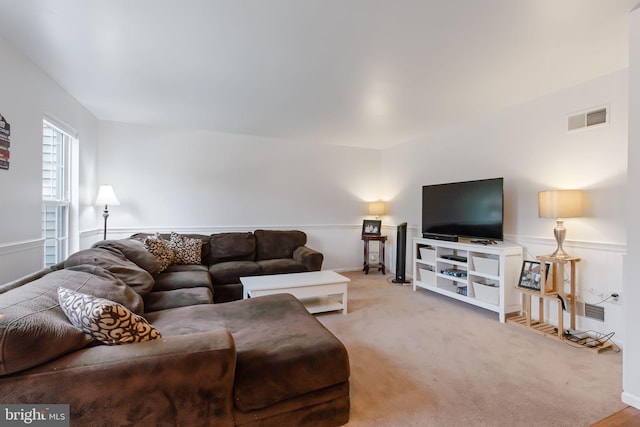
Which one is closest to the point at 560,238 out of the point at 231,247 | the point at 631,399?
the point at 631,399

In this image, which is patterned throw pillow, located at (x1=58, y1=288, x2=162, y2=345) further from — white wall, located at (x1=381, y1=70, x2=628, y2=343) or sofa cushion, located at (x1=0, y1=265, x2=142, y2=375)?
white wall, located at (x1=381, y1=70, x2=628, y2=343)

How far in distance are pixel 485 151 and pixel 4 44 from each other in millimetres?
4600

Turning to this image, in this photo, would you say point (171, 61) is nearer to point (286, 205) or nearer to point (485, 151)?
point (286, 205)

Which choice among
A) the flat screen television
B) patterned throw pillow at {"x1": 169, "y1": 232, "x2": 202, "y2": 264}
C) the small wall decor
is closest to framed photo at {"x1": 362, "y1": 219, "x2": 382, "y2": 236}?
the flat screen television

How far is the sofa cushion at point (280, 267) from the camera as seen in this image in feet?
12.8

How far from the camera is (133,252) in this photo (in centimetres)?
266

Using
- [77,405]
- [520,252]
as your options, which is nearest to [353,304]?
[520,252]

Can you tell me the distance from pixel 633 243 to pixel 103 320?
280 cm

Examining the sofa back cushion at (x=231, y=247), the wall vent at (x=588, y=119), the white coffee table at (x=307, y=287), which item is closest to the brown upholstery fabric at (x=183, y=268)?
the sofa back cushion at (x=231, y=247)

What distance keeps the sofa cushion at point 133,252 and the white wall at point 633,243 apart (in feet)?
11.6

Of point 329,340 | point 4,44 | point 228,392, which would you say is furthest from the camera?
point 4,44

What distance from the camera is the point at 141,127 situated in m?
4.28

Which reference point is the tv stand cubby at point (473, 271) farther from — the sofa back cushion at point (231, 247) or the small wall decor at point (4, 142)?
the small wall decor at point (4, 142)

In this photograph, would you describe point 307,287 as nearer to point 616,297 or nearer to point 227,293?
point 227,293
